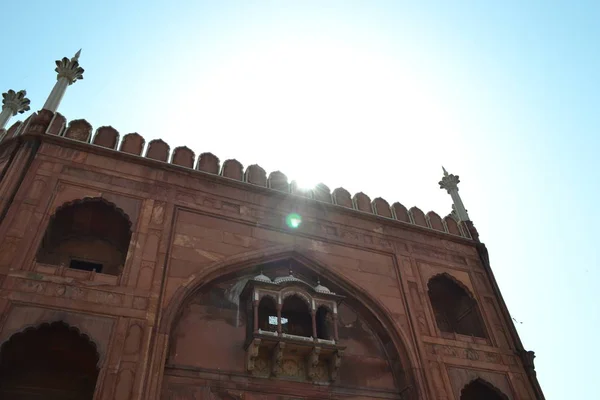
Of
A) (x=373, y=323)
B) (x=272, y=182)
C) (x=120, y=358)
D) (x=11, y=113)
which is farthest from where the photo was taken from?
(x=11, y=113)

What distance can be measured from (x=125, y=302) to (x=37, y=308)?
1072 mm

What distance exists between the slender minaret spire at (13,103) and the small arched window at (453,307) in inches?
388

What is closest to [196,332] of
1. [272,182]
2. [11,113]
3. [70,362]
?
[70,362]

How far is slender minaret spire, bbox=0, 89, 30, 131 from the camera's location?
1055 cm

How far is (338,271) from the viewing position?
887cm

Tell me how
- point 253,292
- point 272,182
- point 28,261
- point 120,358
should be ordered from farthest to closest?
1. point 272,182
2. point 253,292
3. point 28,261
4. point 120,358

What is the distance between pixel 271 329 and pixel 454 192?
6953 mm

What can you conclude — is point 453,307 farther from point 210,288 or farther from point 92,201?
point 92,201

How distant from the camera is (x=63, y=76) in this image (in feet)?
32.1

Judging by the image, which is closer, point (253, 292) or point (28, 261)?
point (28, 261)

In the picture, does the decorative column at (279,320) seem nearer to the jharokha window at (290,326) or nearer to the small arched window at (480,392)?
the jharokha window at (290,326)

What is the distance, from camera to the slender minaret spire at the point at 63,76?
913 centimetres

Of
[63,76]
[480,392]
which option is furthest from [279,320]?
[63,76]

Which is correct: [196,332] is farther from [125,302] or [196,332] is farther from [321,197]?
[321,197]
